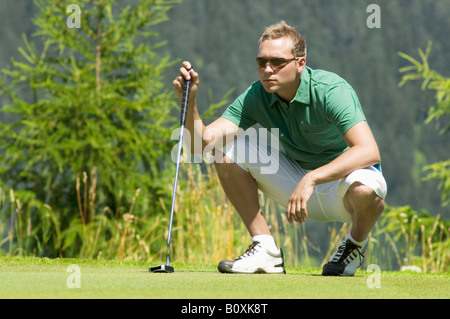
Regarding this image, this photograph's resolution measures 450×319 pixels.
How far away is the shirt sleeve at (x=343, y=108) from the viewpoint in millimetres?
2744

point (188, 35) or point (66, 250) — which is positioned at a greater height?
point (188, 35)

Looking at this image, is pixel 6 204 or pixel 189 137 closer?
pixel 189 137

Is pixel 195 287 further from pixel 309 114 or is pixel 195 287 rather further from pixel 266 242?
pixel 309 114

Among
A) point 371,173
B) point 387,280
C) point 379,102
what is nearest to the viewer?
point 387,280

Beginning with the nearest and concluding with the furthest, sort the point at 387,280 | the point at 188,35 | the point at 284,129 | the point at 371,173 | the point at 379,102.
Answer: the point at 387,280
the point at 371,173
the point at 284,129
the point at 188,35
the point at 379,102

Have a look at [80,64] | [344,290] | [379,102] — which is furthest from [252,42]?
[344,290]

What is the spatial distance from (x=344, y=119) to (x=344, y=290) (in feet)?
2.54

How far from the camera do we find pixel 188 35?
10.9 metres

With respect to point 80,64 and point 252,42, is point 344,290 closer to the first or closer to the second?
point 80,64

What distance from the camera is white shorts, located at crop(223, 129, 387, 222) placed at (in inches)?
122

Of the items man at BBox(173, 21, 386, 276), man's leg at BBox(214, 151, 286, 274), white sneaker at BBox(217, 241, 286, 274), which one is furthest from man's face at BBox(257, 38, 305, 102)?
white sneaker at BBox(217, 241, 286, 274)

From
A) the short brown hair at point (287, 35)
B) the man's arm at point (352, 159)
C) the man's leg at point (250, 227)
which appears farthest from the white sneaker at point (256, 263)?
the short brown hair at point (287, 35)

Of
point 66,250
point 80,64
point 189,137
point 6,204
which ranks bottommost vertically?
point 66,250

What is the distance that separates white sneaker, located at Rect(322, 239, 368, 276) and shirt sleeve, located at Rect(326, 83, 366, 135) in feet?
1.58
